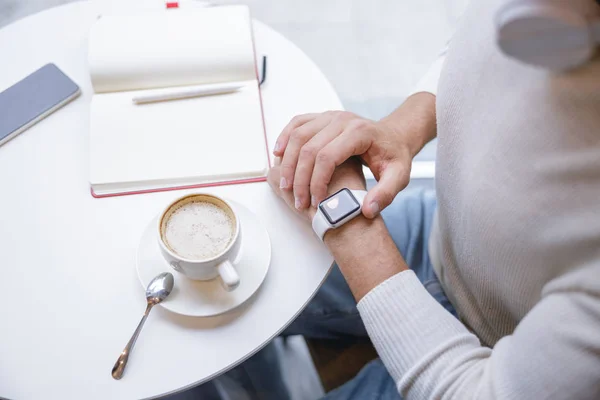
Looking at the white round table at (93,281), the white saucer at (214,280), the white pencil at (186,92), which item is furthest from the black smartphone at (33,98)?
the white saucer at (214,280)

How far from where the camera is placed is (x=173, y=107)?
76 cm

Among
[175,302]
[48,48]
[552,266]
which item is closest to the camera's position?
[552,266]

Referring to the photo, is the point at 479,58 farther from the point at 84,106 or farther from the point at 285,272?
the point at 84,106

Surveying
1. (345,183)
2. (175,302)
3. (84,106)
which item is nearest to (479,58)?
(345,183)

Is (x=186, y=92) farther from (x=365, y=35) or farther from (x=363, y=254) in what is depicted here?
(x=365, y=35)

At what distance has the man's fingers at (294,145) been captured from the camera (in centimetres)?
67

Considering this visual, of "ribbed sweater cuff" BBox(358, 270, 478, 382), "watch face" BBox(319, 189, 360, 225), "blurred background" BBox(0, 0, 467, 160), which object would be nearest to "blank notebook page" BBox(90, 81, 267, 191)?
"watch face" BBox(319, 189, 360, 225)

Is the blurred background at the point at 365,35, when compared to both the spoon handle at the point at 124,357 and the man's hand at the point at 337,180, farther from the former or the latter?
the spoon handle at the point at 124,357

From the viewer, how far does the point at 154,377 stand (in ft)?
1.93

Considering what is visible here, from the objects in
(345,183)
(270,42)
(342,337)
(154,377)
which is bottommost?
(342,337)

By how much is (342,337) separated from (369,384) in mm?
175

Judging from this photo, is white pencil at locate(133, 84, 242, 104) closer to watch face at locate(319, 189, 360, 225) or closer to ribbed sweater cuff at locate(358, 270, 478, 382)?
watch face at locate(319, 189, 360, 225)

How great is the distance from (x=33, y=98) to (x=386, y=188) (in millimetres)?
536

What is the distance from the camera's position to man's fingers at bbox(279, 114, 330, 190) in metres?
0.67
